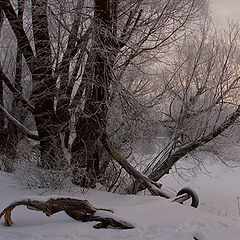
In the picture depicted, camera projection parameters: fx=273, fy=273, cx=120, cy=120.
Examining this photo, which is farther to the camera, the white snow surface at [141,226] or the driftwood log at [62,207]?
the driftwood log at [62,207]

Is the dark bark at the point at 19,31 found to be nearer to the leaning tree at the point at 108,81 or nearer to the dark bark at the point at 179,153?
the leaning tree at the point at 108,81

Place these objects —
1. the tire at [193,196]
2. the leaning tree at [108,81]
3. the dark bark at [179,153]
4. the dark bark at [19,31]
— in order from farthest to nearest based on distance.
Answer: the dark bark at [179,153]
the dark bark at [19,31]
the leaning tree at [108,81]
the tire at [193,196]

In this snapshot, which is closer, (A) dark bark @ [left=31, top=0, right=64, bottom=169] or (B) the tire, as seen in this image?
(B) the tire

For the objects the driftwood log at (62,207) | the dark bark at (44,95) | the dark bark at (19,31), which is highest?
the dark bark at (19,31)

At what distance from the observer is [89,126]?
702cm

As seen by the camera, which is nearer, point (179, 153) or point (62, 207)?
point (62, 207)

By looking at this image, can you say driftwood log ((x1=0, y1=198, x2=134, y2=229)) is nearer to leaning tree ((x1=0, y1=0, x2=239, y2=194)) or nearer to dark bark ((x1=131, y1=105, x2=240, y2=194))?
leaning tree ((x1=0, y1=0, x2=239, y2=194))

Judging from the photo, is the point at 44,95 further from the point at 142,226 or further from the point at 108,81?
the point at 142,226

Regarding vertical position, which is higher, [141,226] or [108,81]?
[108,81]

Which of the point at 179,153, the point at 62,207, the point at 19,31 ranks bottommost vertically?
the point at 62,207

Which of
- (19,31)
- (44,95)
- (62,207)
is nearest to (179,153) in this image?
(44,95)

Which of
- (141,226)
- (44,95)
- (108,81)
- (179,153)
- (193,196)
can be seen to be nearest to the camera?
(141,226)

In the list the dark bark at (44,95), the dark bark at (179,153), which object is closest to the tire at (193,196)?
the dark bark at (44,95)

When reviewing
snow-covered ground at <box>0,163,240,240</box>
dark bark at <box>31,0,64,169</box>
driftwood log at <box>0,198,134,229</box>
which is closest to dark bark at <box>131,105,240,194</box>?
dark bark at <box>31,0,64,169</box>
